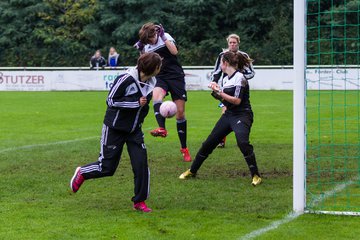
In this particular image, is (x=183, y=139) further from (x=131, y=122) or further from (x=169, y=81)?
(x=131, y=122)

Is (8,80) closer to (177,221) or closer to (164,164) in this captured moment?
(164,164)

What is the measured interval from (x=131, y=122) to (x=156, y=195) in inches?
48.5

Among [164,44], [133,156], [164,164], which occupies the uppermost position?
[164,44]

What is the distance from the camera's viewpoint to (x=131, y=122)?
7773mm

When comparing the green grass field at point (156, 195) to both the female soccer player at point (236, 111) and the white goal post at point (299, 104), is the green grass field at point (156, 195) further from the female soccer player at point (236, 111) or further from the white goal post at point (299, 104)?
the female soccer player at point (236, 111)

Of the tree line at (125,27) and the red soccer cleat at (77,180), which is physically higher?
the red soccer cleat at (77,180)

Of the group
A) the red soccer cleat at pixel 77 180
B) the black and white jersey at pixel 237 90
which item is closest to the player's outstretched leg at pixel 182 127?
the black and white jersey at pixel 237 90

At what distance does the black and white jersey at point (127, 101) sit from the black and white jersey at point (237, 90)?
1.77m

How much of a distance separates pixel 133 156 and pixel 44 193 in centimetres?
154

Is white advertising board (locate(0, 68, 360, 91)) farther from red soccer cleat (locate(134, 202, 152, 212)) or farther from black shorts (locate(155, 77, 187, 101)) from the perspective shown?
red soccer cleat (locate(134, 202, 152, 212))

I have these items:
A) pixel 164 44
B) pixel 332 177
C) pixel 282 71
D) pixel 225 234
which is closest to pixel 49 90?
pixel 282 71

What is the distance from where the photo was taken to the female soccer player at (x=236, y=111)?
923cm

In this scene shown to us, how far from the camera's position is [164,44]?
1122 cm

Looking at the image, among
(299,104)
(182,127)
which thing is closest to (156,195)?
(299,104)
